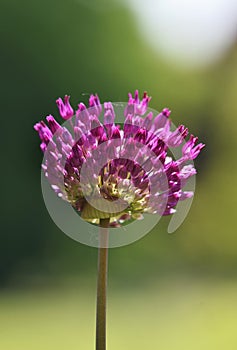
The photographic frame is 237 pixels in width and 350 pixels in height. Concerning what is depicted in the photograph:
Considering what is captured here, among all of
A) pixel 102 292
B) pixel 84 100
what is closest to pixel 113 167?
pixel 102 292

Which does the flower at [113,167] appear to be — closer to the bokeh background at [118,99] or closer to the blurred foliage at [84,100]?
the bokeh background at [118,99]

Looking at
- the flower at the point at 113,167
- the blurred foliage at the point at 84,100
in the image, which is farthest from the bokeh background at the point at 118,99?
the flower at the point at 113,167

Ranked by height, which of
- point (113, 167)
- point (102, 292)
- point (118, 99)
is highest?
point (118, 99)

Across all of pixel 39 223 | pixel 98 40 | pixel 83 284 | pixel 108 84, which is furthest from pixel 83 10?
pixel 83 284

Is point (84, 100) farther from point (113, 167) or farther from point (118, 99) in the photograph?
point (113, 167)

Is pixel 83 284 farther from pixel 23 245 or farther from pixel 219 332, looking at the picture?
pixel 219 332

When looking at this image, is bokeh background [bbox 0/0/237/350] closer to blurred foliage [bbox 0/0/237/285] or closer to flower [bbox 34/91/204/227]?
blurred foliage [bbox 0/0/237/285]

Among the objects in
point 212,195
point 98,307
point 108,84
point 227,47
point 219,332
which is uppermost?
point 227,47
